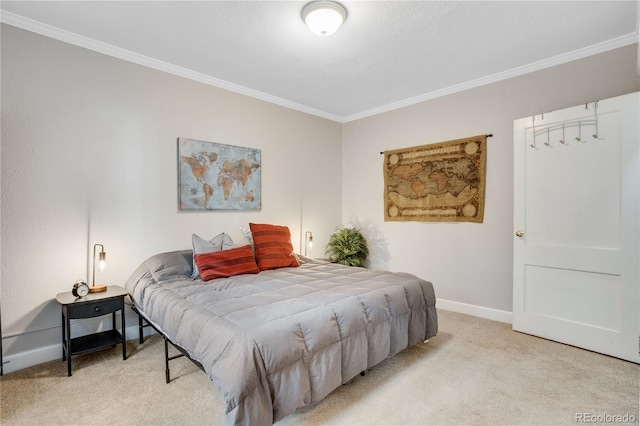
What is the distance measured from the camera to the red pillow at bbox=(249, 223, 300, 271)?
3283mm

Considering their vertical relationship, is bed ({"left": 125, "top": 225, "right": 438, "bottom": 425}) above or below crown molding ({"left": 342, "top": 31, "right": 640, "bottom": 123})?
below

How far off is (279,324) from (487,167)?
301cm

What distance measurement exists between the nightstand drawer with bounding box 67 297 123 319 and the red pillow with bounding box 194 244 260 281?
669 millimetres

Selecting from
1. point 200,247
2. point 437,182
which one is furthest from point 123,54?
point 437,182

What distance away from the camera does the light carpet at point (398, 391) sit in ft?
6.04

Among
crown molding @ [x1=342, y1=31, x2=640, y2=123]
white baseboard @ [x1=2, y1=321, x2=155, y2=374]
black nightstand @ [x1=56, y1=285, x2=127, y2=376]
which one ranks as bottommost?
white baseboard @ [x1=2, y1=321, x2=155, y2=374]

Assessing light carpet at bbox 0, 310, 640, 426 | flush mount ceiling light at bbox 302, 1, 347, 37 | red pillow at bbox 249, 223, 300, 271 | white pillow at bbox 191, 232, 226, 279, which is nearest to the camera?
light carpet at bbox 0, 310, 640, 426

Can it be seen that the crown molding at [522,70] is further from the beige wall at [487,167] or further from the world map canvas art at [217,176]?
the world map canvas art at [217,176]

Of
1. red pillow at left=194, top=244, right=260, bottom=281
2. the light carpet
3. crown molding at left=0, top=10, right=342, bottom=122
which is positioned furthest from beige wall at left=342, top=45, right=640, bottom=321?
red pillow at left=194, top=244, right=260, bottom=281

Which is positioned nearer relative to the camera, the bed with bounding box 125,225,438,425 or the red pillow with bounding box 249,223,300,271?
the bed with bounding box 125,225,438,425

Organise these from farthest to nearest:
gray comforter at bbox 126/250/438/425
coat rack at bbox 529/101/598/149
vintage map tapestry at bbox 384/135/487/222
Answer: vintage map tapestry at bbox 384/135/487/222 → coat rack at bbox 529/101/598/149 → gray comforter at bbox 126/250/438/425

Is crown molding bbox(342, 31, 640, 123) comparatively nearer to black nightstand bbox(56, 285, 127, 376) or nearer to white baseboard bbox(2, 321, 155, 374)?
black nightstand bbox(56, 285, 127, 376)

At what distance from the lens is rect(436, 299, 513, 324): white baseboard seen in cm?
340

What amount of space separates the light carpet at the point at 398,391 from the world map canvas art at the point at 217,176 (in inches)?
60.9
